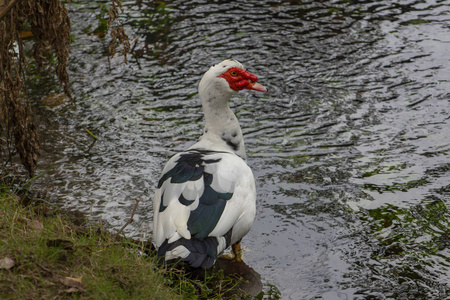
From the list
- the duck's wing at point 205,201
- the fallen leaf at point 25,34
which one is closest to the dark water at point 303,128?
the duck's wing at point 205,201

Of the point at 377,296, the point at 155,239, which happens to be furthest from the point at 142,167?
the point at 377,296

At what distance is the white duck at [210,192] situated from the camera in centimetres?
332

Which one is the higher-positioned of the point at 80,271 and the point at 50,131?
the point at 80,271

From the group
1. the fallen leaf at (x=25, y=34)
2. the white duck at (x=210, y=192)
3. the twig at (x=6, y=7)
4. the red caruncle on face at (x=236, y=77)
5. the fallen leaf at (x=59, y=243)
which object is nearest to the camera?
the fallen leaf at (x=59, y=243)

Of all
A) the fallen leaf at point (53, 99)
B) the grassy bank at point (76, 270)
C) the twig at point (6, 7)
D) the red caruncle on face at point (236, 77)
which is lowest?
the fallen leaf at point (53, 99)

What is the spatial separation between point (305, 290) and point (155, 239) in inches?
38.7

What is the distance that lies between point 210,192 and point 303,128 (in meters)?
2.20

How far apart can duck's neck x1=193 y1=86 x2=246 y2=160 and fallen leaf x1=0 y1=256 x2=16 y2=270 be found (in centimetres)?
167

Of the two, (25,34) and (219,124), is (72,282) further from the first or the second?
Answer: (25,34)

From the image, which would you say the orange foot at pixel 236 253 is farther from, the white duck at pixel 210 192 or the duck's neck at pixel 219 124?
the duck's neck at pixel 219 124

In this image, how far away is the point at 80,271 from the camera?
302 cm

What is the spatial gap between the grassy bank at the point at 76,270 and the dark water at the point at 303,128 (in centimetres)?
61

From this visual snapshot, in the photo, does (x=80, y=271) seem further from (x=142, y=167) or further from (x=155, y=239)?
(x=142, y=167)

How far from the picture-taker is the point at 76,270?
9.93ft
